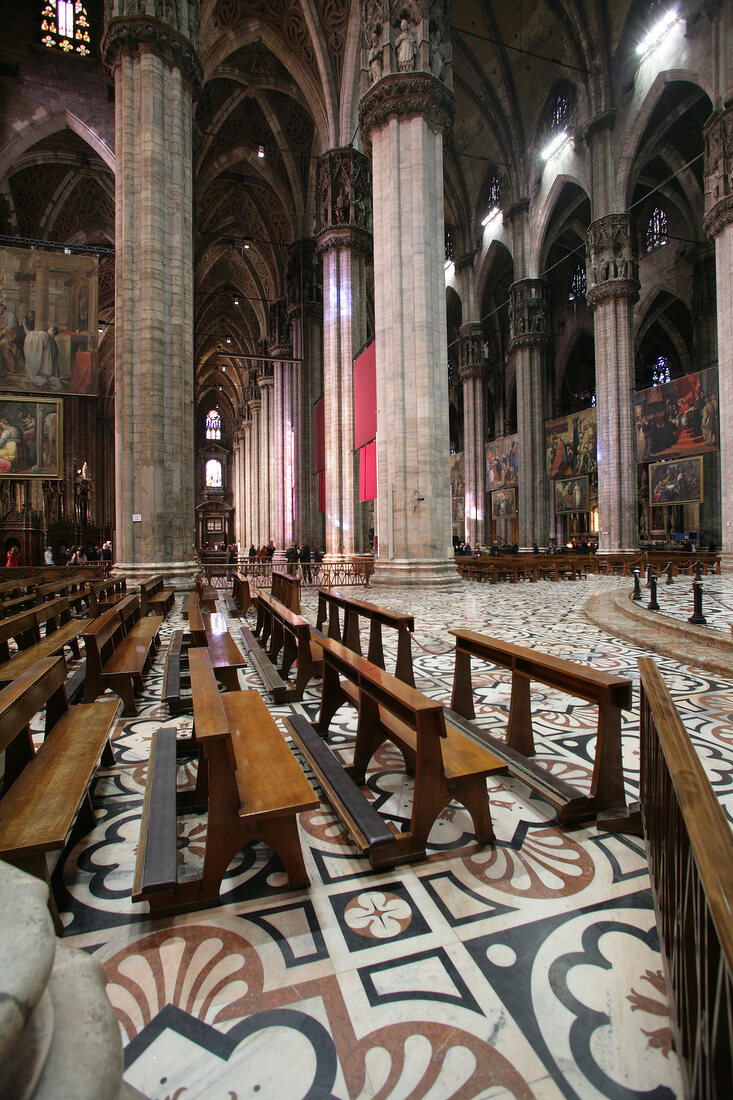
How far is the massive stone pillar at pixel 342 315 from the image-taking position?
18703mm

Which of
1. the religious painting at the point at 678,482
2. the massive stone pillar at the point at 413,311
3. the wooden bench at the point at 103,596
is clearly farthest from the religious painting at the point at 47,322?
the religious painting at the point at 678,482

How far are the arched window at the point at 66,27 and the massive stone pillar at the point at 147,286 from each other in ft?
24.8

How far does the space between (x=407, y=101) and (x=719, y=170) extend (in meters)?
9.54

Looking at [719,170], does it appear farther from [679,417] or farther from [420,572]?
[420,572]

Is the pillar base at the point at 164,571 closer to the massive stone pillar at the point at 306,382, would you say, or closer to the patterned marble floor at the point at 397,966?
the patterned marble floor at the point at 397,966

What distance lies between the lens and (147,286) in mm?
11633

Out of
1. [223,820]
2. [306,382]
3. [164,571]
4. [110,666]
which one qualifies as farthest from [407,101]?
[223,820]

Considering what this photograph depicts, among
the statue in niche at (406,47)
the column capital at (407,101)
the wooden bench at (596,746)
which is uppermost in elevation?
the statue in niche at (406,47)

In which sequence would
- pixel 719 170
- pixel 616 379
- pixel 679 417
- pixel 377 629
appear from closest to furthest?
pixel 377 629, pixel 719 170, pixel 616 379, pixel 679 417

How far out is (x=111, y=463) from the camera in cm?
3566

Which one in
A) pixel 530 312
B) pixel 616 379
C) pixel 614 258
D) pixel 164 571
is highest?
pixel 530 312

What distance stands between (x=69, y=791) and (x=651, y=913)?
6.41 ft

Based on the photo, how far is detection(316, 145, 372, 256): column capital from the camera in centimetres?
1861

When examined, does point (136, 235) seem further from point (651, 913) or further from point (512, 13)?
point (512, 13)
